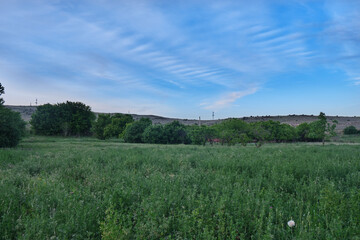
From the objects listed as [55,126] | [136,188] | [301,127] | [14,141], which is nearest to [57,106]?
[55,126]

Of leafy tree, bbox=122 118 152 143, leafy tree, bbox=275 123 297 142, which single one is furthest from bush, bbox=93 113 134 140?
leafy tree, bbox=275 123 297 142

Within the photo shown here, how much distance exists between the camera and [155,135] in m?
45.1

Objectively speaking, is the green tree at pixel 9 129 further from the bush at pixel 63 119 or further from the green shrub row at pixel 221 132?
the bush at pixel 63 119

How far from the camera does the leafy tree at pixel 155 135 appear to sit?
4503 cm

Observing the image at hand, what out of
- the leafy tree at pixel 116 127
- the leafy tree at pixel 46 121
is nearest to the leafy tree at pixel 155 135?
the leafy tree at pixel 116 127

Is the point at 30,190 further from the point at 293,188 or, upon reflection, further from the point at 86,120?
the point at 86,120

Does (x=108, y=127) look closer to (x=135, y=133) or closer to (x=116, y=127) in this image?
(x=116, y=127)

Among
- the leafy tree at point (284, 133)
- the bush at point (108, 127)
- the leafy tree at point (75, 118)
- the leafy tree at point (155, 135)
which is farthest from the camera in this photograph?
the leafy tree at point (75, 118)

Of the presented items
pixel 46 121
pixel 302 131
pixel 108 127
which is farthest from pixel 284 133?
pixel 46 121

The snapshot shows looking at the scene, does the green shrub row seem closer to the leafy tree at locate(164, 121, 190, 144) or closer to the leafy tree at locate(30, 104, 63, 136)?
the leafy tree at locate(164, 121, 190, 144)

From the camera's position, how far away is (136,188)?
4434mm

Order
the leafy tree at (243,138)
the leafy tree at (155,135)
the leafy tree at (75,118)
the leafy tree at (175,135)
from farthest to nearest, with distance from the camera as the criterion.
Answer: the leafy tree at (75,118)
the leafy tree at (175,135)
the leafy tree at (155,135)
the leafy tree at (243,138)

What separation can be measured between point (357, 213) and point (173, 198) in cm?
273

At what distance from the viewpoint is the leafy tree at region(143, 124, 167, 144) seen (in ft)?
148
